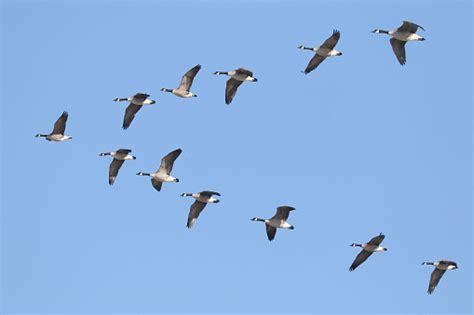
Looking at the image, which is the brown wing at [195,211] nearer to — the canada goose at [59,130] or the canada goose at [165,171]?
the canada goose at [165,171]

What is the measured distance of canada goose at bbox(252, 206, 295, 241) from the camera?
45.8 meters

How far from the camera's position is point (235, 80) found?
46.6 m

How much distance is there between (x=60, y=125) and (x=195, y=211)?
5215 millimetres

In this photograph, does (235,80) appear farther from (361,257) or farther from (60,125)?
(361,257)

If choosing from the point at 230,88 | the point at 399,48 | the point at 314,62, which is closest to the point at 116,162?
the point at 230,88

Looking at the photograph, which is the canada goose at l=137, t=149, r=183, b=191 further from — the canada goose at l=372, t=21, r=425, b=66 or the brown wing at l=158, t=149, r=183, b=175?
the canada goose at l=372, t=21, r=425, b=66

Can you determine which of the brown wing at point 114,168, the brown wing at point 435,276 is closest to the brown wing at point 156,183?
the brown wing at point 114,168

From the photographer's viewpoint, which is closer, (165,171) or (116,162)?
(165,171)

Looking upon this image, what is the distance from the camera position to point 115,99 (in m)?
49.0

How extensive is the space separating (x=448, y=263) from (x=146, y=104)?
10.6 meters

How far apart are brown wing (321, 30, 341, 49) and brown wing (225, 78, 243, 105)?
299cm

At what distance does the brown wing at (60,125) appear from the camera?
47625 mm

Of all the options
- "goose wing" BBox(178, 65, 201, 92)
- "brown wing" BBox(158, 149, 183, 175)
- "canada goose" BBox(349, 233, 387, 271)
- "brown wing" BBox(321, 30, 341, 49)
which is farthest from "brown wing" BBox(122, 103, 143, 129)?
"canada goose" BBox(349, 233, 387, 271)

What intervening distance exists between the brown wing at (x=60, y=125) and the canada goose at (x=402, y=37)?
1063 centimetres
